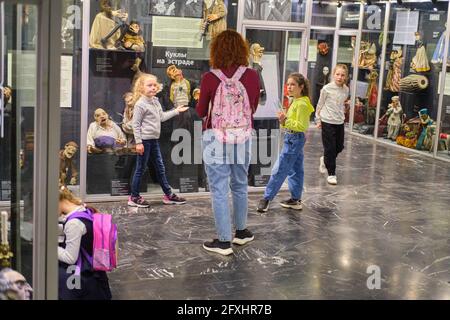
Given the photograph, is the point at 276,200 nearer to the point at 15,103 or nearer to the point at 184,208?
the point at 184,208

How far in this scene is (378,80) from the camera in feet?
36.8

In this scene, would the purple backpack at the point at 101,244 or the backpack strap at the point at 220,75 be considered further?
the backpack strap at the point at 220,75

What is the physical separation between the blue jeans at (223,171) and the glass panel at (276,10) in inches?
85.9

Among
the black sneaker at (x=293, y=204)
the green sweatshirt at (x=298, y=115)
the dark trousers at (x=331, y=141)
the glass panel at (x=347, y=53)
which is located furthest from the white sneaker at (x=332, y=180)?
the glass panel at (x=347, y=53)

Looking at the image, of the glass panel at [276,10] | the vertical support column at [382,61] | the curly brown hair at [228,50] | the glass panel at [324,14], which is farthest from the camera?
the glass panel at [324,14]

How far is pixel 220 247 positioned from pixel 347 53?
8.71 metres

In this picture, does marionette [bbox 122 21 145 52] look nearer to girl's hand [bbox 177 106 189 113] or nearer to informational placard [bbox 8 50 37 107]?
girl's hand [bbox 177 106 189 113]

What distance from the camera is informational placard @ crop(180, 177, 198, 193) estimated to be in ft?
21.0

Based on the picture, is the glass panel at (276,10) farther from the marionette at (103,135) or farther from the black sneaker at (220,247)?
the black sneaker at (220,247)

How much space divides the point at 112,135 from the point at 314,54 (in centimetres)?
823

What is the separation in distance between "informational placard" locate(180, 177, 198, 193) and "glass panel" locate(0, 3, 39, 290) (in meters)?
3.46

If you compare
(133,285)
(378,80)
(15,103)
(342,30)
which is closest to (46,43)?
(15,103)

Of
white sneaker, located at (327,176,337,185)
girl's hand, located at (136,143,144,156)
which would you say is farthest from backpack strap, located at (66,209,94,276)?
white sneaker, located at (327,176,337,185)

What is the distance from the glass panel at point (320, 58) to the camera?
1327 cm
